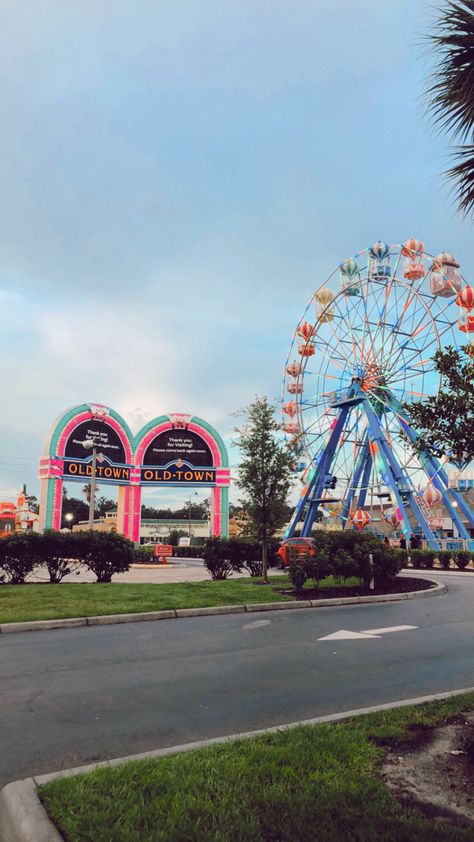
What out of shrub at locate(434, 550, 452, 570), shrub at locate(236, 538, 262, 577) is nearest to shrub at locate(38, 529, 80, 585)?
shrub at locate(236, 538, 262, 577)

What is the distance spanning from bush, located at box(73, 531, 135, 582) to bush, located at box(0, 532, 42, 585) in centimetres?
108

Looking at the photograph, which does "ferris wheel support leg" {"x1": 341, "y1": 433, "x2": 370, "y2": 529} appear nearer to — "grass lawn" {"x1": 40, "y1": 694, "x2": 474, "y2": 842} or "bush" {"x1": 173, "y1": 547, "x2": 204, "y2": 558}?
"bush" {"x1": 173, "y1": 547, "x2": 204, "y2": 558}

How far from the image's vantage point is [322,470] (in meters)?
37.0

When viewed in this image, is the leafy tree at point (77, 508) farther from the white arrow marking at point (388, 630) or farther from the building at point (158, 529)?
the white arrow marking at point (388, 630)

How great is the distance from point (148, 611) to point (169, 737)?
20.6 ft

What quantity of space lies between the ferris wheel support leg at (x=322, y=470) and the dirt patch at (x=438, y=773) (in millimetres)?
31096

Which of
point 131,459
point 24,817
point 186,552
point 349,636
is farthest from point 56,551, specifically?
point 186,552

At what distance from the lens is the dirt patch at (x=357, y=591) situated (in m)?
13.3

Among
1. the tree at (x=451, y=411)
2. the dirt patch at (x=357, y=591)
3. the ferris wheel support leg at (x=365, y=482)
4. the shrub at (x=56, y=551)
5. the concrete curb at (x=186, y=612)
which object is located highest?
the ferris wheel support leg at (x=365, y=482)

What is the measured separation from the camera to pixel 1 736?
14.5 ft

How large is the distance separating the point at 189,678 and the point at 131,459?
38.2 m

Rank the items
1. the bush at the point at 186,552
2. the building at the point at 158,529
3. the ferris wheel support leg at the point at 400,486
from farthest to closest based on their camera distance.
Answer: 1. the building at the point at 158,529
2. the bush at the point at 186,552
3. the ferris wheel support leg at the point at 400,486

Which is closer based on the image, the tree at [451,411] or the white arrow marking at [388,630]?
the tree at [451,411]

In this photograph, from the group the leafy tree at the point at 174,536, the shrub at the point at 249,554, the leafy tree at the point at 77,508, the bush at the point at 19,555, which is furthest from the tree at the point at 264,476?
the leafy tree at the point at 77,508
